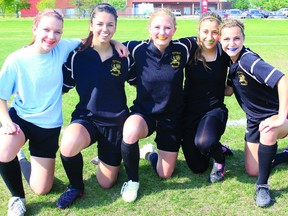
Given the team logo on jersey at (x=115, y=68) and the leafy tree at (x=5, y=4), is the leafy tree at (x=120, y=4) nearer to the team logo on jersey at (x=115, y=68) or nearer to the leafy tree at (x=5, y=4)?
the leafy tree at (x=5, y=4)

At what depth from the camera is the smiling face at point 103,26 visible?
321cm

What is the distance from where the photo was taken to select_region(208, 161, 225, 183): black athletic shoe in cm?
342

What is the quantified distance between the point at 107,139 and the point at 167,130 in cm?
57

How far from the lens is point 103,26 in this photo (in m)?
3.21

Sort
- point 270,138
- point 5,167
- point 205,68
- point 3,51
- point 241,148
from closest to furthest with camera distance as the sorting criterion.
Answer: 1. point 5,167
2. point 270,138
3. point 205,68
4. point 241,148
5. point 3,51

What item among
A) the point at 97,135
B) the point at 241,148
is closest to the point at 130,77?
the point at 97,135

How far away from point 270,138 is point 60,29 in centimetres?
191

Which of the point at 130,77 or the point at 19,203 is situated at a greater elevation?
the point at 130,77

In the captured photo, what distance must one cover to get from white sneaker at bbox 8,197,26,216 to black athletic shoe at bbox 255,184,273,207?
5.87ft

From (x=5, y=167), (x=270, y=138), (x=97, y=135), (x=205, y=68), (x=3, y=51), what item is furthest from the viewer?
(x=3, y=51)

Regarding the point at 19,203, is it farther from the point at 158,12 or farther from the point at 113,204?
the point at 158,12

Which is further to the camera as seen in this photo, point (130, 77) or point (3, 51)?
point (3, 51)

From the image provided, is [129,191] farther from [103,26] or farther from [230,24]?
[230,24]

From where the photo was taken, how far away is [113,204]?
10.1 feet
